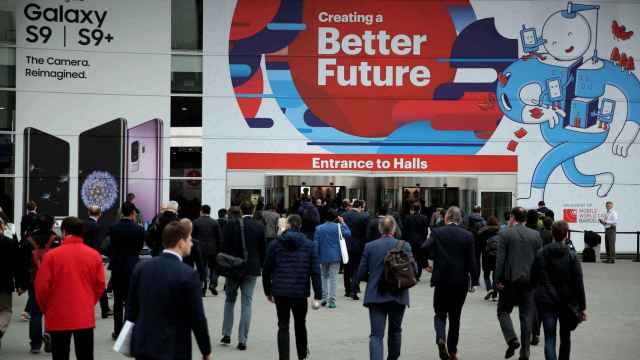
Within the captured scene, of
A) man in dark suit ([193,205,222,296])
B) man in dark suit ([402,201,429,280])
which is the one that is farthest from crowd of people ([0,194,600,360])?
man in dark suit ([402,201,429,280])

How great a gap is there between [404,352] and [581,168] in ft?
62.6

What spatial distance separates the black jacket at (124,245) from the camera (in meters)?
11.8

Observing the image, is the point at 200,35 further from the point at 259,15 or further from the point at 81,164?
the point at 81,164

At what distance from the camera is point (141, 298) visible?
6152mm

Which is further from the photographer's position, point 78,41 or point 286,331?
point 78,41

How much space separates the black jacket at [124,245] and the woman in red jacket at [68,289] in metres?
3.67

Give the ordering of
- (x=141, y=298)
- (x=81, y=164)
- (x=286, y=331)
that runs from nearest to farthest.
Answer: (x=141, y=298), (x=286, y=331), (x=81, y=164)

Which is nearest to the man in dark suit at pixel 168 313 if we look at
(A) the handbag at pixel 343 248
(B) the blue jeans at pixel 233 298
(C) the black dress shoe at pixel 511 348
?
(B) the blue jeans at pixel 233 298

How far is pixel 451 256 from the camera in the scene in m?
10.3

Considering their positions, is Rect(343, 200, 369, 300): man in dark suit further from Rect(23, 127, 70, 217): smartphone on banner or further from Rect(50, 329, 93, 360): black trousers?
Rect(23, 127, 70, 217): smartphone on banner

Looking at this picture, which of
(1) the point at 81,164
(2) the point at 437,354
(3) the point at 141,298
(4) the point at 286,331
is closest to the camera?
(3) the point at 141,298

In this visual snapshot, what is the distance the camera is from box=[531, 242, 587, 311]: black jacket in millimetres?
9305

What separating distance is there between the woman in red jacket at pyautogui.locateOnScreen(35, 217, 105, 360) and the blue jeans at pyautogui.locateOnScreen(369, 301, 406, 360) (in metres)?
2.80

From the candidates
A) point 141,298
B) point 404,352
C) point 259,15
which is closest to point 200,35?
point 259,15
